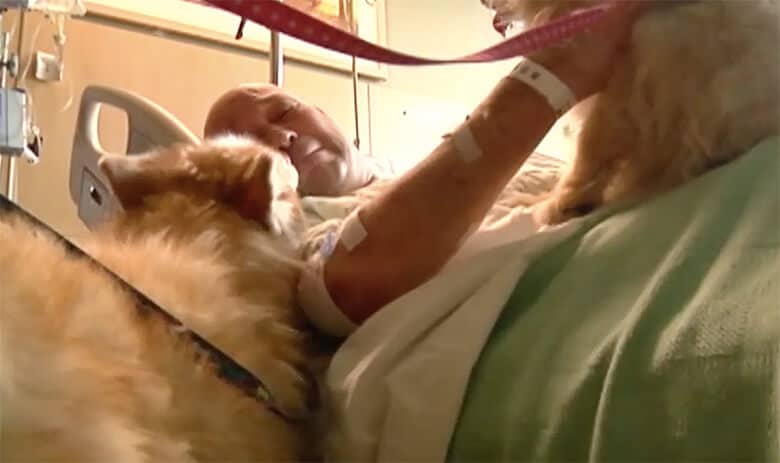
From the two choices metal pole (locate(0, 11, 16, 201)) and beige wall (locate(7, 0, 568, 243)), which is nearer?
metal pole (locate(0, 11, 16, 201))

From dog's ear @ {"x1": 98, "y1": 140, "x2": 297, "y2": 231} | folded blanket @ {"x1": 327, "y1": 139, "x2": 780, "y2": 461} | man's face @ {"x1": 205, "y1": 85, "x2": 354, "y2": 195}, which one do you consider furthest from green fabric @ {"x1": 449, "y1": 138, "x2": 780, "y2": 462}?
man's face @ {"x1": 205, "y1": 85, "x2": 354, "y2": 195}

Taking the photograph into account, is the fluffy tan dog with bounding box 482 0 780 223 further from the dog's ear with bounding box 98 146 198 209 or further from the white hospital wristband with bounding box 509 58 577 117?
the dog's ear with bounding box 98 146 198 209

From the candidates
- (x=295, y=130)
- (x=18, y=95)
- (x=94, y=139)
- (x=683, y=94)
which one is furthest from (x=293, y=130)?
(x=683, y=94)

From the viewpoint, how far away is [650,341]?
2.25 feet

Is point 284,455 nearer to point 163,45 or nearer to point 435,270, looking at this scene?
point 435,270

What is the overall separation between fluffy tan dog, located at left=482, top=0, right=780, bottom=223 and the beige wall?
136cm

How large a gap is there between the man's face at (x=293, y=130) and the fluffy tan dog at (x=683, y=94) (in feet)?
2.20

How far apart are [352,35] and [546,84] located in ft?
0.61

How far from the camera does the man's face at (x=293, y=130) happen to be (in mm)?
1582

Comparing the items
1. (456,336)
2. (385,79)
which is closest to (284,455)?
(456,336)

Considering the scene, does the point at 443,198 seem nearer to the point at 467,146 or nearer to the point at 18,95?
the point at 467,146

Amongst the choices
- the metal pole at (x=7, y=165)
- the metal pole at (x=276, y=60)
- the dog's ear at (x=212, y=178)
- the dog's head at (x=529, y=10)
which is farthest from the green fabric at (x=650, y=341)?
the metal pole at (x=7, y=165)

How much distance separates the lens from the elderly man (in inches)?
62.3

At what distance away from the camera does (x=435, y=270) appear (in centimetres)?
95
